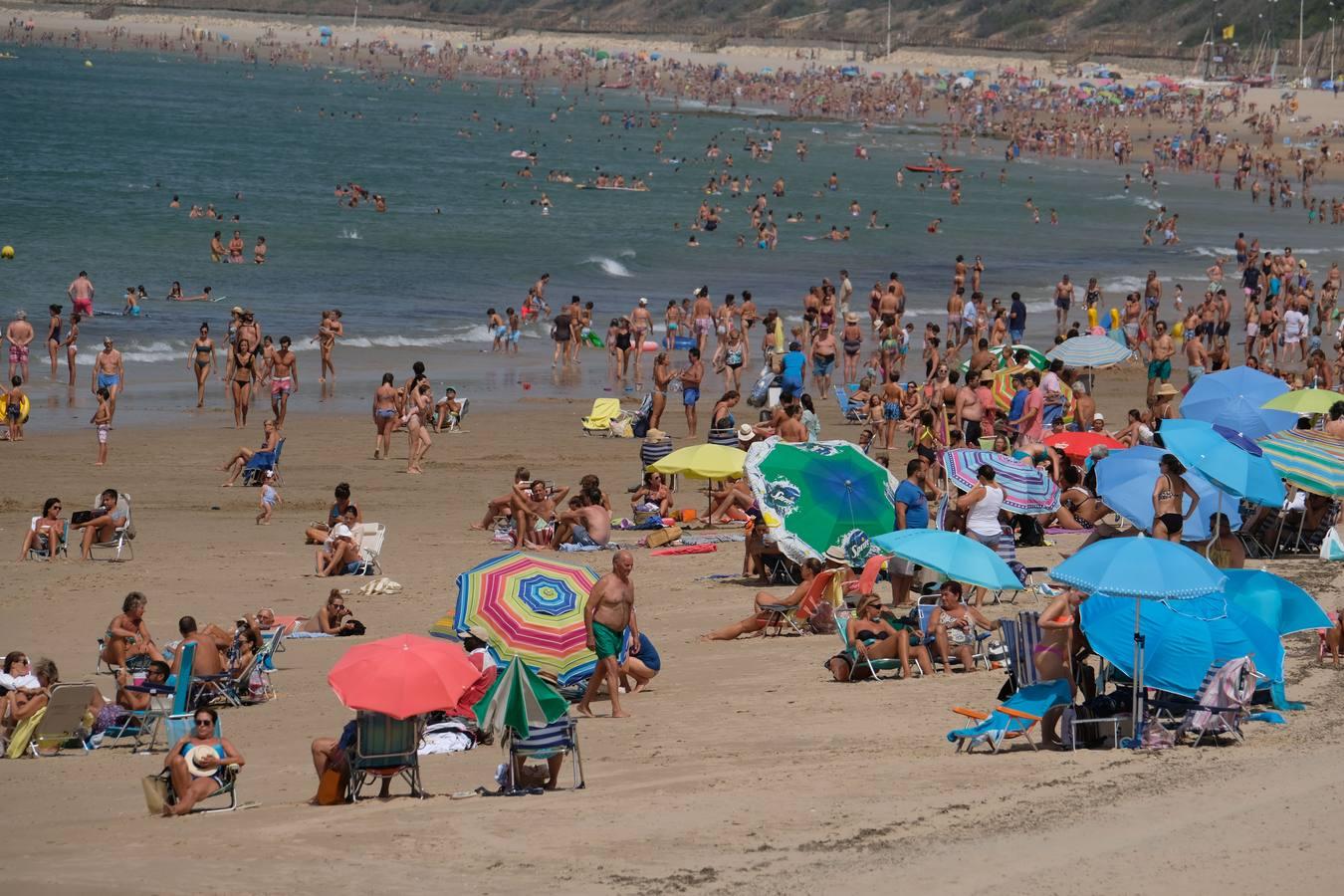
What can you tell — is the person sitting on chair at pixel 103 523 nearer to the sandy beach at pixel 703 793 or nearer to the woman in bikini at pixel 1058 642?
the sandy beach at pixel 703 793

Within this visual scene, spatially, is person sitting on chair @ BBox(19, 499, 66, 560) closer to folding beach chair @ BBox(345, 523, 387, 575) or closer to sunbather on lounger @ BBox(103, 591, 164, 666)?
folding beach chair @ BBox(345, 523, 387, 575)

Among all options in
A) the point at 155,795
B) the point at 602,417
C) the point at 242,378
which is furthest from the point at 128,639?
the point at 602,417

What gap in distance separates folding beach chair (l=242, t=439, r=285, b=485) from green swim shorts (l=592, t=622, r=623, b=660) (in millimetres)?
7047

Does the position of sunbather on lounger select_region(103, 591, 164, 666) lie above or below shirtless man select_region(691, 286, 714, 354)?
below

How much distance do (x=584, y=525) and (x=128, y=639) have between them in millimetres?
4233

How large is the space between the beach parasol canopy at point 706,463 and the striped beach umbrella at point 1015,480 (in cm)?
170

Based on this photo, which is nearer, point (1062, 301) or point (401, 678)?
point (401, 678)

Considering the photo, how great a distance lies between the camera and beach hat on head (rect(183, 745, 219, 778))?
7.57 m

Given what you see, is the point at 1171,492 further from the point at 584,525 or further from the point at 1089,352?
the point at 1089,352

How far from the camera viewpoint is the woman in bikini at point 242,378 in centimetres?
1823

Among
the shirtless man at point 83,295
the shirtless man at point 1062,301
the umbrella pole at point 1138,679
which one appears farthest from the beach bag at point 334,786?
the shirtless man at point 1062,301

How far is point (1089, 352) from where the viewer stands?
56.6 feet

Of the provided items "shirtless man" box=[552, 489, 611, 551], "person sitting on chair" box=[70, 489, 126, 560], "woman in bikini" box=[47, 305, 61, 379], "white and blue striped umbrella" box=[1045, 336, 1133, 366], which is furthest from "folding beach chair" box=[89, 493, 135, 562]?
"white and blue striped umbrella" box=[1045, 336, 1133, 366]

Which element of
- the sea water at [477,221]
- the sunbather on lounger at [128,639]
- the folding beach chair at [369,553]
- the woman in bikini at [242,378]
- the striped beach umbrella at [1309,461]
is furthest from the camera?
the sea water at [477,221]
